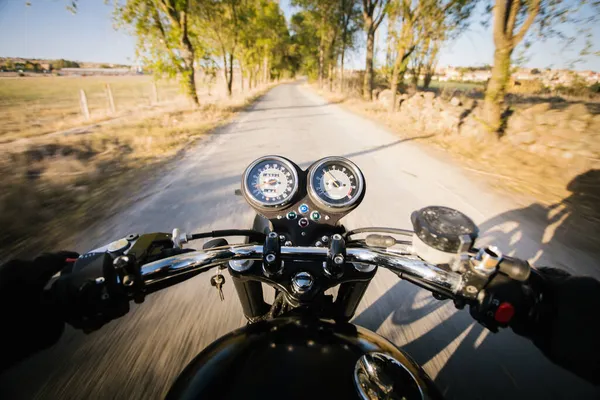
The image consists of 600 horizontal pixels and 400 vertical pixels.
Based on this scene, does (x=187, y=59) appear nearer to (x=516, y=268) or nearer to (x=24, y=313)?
(x=24, y=313)

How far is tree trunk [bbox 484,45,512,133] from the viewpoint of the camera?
22.3 feet

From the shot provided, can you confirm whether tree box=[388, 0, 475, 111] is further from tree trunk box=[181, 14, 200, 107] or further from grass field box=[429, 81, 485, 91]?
tree trunk box=[181, 14, 200, 107]

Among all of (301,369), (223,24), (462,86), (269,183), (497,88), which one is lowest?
(301,369)

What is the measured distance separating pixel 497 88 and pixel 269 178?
7.88 meters

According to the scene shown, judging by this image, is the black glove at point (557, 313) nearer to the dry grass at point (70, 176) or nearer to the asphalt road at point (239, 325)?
the asphalt road at point (239, 325)

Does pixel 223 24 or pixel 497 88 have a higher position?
pixel 223 24

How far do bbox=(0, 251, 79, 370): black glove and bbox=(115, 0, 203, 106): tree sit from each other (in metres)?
12.4

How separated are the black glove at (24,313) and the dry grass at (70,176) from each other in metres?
2.98

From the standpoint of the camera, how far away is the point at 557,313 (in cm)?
77

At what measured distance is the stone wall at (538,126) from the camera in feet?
17.5

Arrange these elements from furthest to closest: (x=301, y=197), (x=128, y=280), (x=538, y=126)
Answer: (x=538, y=126) < (x=301, y=197) < (x=128, y=280)

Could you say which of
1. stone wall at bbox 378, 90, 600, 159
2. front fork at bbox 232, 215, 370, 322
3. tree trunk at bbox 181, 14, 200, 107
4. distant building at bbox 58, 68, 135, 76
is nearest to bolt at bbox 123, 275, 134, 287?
front fork at bbox 232, 215, 370, 322

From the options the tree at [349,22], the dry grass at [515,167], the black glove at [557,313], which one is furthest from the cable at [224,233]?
the tree at [349,22]

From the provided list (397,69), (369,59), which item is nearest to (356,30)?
(369,59)
